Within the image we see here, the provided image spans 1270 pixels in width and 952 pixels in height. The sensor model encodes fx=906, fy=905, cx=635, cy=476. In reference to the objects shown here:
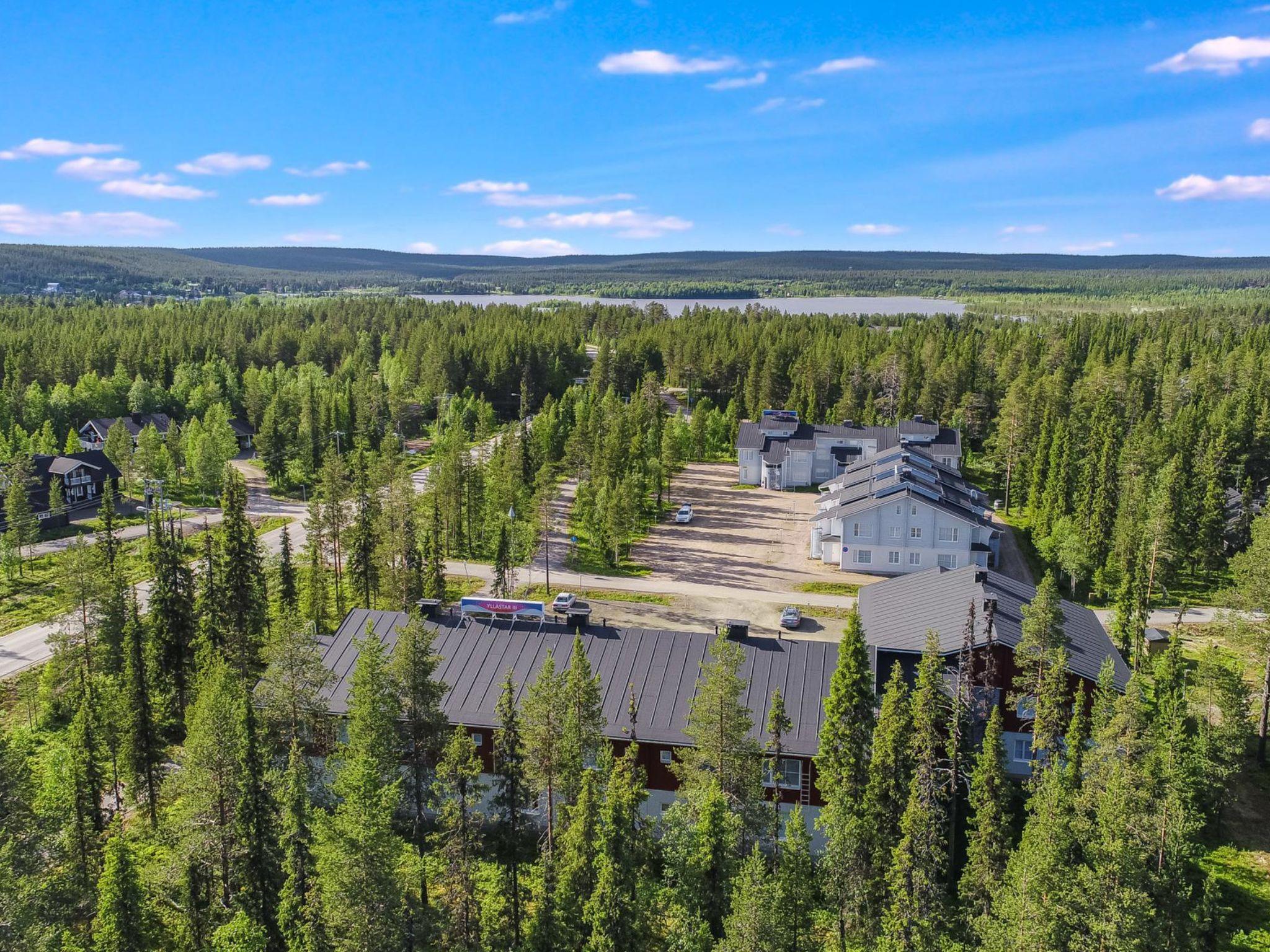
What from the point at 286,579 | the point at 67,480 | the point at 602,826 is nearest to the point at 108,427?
the point at 67,480

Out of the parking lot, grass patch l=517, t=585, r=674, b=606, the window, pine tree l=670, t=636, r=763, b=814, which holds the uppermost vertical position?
pine tree l=670, t=636, r=763, b=814

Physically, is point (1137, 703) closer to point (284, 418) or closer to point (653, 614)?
point (653, 614)

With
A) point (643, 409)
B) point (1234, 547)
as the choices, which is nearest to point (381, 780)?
point (1234, 547)

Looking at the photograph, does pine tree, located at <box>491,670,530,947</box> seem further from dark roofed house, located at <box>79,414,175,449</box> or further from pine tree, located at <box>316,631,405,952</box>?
dark roofed house, located at <box>79,414,175,449</box>

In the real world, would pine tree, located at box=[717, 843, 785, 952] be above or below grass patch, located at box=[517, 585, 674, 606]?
above

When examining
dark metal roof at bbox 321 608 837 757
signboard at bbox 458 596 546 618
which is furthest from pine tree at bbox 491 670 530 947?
signboard at bbox 458 596 546 618

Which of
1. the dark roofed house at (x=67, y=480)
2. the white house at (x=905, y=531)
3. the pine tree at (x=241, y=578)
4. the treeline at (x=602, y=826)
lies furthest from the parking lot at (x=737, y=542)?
the dark roofed house at (x=67, y=480)
